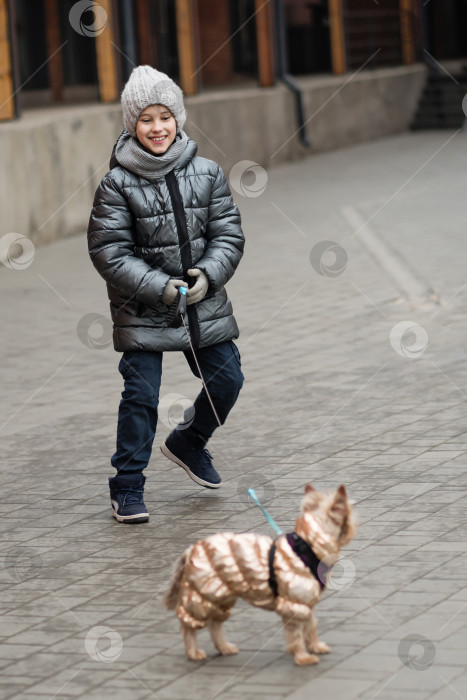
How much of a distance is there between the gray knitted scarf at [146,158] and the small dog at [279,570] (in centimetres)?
195

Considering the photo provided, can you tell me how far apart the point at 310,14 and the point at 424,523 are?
2521cm

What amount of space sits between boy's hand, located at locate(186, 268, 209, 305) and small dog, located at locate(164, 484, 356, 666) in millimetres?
1568

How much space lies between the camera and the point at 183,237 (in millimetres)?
5648

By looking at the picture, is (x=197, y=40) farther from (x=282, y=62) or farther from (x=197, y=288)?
(x=197, y=288)

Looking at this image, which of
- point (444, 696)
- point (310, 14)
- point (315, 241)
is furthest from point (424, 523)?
point (310, 14)

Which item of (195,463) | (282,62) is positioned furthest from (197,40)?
(195,463)

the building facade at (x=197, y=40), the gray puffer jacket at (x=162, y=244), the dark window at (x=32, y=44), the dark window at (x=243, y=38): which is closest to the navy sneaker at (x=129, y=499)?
the gray puffer jacket at (x=162, y=244)

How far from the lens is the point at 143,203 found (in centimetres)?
558

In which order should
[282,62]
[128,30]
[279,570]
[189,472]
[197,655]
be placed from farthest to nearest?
[282,62] < [128,30] < [189,472] < [197,655] < [279,570]

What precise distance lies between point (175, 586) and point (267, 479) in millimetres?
2119

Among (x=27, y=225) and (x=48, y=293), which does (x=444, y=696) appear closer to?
(x=48, y=293)

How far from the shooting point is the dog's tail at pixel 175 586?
166 inches

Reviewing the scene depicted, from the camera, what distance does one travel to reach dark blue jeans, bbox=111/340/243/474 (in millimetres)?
5707

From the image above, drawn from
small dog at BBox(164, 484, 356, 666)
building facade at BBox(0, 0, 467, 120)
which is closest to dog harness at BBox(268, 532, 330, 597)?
small dog at BBox(164, 484, 356, 666)
